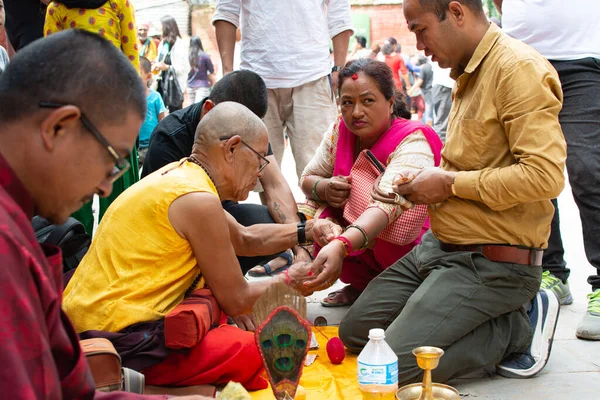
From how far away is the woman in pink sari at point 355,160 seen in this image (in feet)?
11.8

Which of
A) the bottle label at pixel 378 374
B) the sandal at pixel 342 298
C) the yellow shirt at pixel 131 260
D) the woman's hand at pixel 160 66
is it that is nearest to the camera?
the bottle label at pixel 378 374

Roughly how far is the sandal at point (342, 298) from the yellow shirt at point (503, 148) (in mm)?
1185

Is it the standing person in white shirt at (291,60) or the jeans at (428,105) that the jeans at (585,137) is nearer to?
the standing person in white shirt at (291,60)

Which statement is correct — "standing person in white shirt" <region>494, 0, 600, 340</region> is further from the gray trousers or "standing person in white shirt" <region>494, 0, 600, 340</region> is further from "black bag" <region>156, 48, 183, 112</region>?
"black bag" <region>156, 48, 183, 112</region>

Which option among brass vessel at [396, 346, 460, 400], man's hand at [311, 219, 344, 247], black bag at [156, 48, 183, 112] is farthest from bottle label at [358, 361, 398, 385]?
black bag at [156, 48, 183, 112]

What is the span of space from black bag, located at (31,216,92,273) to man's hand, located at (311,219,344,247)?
3.91ft

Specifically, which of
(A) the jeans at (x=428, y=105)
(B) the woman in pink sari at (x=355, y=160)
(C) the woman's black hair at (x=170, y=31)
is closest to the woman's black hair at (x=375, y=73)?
(B) the woman in pink sari at (x=355, y=160)

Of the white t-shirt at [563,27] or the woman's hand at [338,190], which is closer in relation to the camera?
the white t-shirt at [563,27]

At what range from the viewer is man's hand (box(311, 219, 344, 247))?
3627 millimetres

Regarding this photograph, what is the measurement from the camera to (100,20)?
4617mm

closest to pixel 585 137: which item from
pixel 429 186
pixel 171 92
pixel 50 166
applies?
pixel 429 186

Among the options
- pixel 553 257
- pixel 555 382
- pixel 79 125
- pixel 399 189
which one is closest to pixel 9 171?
pixel 79 125

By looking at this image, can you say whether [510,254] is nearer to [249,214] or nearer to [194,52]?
[249,214]

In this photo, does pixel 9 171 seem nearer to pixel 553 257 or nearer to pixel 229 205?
pixel 229 205
